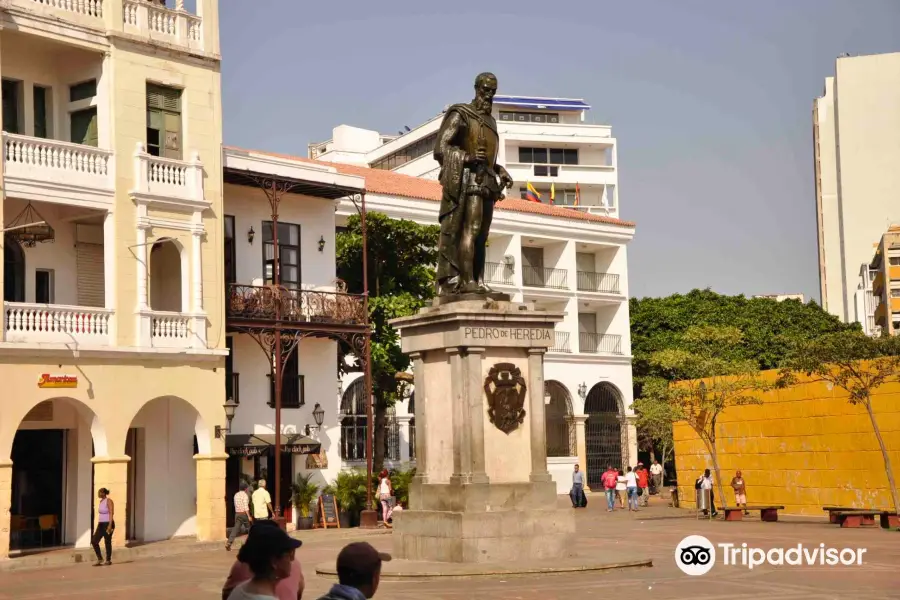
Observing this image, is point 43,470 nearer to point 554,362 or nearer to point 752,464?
point 752,464

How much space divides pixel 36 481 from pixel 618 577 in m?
17.5

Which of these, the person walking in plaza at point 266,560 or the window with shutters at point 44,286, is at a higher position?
the window with shutters at point 44,286

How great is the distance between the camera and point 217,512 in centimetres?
3125

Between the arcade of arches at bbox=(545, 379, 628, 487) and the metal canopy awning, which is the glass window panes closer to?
the metal canopy awning

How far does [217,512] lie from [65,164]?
852cm

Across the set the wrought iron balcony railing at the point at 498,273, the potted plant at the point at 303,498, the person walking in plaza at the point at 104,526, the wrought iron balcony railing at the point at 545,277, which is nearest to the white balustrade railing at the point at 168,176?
the person walking in plaza at the point at 104,526

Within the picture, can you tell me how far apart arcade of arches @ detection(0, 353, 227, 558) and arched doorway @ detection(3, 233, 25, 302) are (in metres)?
2.35

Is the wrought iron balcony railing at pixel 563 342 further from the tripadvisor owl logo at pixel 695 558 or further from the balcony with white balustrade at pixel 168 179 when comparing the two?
the tripadvisor owl logo at pixel 695 558

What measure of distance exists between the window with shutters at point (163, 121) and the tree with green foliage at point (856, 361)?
14938 mm

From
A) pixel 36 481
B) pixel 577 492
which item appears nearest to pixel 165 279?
pixel 36 481

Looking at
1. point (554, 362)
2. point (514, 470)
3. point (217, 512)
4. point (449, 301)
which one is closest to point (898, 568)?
point (514, 470)

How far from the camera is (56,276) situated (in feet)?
100

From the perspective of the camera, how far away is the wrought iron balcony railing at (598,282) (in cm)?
5731

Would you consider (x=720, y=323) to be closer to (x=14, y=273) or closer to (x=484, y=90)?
(x=14, y=273)
